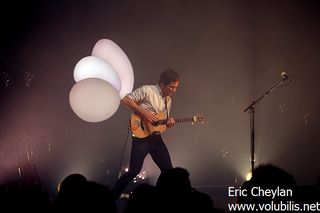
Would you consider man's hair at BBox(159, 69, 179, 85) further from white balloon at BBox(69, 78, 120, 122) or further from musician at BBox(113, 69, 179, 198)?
white balloon at BBox(69, 78, 120, 122)

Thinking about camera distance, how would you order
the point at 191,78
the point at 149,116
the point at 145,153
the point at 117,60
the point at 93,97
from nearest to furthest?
the point at 145,153
the point at 149,116
the point at 93,97
the point at 117,60
the point at 191,78

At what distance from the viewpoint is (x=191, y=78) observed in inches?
364

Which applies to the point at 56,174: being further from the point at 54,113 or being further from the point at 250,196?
the point at 250,196

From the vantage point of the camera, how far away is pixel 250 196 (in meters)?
3.14

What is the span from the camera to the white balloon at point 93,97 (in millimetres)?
6605

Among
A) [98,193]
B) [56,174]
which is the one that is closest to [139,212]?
[98,193]

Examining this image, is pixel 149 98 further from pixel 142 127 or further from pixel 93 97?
pixel 93 97

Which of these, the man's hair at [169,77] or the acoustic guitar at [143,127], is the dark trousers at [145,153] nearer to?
the acoustic guitar at [143,127]

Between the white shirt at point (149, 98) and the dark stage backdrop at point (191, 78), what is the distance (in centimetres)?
292

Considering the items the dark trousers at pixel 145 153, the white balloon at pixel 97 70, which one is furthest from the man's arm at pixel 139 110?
the white balloon at pixel 97 70

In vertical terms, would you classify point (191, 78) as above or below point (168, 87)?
above

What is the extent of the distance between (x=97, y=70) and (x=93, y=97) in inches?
22.6

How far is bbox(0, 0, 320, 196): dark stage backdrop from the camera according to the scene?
8625mm

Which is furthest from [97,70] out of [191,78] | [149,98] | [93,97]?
[191,78]
